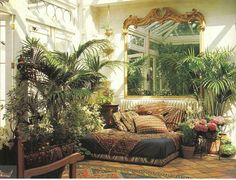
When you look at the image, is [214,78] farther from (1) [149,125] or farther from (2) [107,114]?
(2) [107,114]

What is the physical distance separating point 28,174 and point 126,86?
5.10m

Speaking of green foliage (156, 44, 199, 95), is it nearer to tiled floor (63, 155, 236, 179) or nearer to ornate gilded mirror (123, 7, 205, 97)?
ornate gilded mirror (123, 7, 205, 97)

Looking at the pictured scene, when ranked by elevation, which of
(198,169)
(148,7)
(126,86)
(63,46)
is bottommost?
(198,169)

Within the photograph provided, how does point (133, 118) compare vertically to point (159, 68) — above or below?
below

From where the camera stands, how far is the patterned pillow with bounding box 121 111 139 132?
6316mm

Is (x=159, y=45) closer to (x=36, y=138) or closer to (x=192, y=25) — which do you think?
(x=192, y=25)

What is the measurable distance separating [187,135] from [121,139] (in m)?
1.22

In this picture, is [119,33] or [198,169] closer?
[198,169]

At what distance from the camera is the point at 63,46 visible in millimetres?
6688

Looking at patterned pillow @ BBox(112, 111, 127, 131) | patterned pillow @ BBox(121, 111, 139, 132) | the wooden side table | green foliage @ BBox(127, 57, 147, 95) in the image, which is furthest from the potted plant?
green foliage @ BBox(127, 57, 147, 95)

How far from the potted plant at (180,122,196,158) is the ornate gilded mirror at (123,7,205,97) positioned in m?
0.91

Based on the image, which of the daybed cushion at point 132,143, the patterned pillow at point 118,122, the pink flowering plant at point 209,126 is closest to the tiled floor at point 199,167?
the daybed cushion at point 132,143

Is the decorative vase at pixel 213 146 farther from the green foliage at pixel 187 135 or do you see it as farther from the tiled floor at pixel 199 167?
the green foliage at pixel 187 135

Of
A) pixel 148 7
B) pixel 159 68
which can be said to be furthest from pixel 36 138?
pixel 148 7
